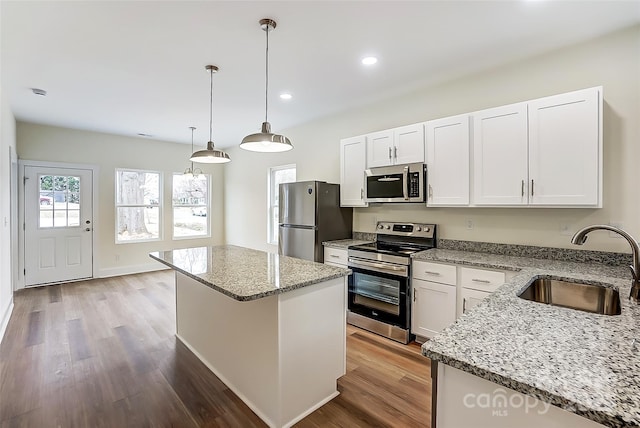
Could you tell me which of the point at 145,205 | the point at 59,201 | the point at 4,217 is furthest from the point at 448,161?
the point at 59,201

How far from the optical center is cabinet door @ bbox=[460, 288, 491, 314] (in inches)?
100.0

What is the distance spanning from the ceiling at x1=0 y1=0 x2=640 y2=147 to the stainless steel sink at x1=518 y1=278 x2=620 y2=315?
186 cm

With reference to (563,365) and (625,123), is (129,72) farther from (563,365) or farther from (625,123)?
(625,123)

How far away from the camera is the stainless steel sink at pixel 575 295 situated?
168cm

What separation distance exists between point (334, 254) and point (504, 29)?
8.77 feet

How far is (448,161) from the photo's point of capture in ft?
9.79

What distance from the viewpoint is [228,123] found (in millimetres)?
4859

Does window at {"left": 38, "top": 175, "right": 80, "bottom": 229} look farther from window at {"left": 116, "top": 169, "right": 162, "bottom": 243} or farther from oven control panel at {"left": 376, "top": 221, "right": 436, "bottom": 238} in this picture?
oven control panel at {"left": 376, "top": 221, "right": 436, "bottom": 238}

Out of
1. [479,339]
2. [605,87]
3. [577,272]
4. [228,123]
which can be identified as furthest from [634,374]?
[228,123]

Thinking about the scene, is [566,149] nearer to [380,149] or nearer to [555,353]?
[380,149]

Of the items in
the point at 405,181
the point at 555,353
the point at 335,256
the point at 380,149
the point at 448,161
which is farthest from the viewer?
the point at 335,256

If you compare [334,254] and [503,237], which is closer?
[503,237]

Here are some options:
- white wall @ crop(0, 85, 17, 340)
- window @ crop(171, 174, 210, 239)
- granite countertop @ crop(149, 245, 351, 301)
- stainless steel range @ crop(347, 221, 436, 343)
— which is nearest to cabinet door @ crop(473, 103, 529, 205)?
stainless steel range @ crop(347, 221, 436, 343)

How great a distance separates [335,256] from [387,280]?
801 millimetres
